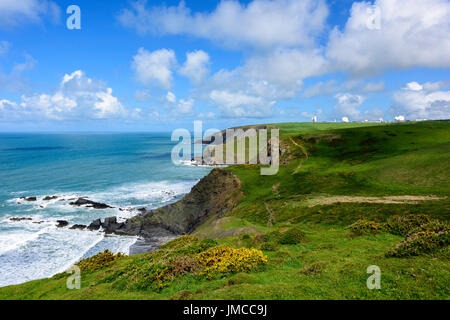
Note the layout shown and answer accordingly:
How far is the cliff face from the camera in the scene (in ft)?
172

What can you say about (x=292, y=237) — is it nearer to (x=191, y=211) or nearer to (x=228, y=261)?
(x=228, y=261)

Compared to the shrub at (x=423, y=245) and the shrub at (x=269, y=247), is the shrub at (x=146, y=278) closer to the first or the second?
the shrub at (x=269, y=247)

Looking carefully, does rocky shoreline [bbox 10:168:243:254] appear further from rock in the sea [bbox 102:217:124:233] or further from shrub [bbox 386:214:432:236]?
shrub [bbox 386:214:432:236]

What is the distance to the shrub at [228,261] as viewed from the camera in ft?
50.4

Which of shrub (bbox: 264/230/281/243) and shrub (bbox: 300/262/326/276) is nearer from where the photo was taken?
→ shrub (bbox: 300/262/326/276)

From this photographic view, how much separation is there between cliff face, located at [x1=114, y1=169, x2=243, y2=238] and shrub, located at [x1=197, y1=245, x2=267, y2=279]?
31736mm

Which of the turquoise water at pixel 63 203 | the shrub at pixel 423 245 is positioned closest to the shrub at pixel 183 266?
the shrub at pixel 423 245

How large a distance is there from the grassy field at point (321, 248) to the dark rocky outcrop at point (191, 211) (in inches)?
260

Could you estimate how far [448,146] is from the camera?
48594 mm

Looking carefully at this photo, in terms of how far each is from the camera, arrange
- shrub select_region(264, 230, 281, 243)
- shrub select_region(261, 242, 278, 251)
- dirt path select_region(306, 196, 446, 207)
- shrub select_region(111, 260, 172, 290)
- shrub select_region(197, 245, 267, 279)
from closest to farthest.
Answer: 1. shrub select_region(111, 260, 172, 290)
2. shrub select_region(197, 245, 267, 279)
3. shrub select_region(261, 242, 278, 251)
4. shrub select_region(264, 230, 281, 243)
5. dirt path select_region(306, 196, 446, 207)

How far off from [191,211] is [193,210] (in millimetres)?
549

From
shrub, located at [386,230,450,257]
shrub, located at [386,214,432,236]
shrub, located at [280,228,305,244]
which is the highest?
shrub, located at [386,230,450,257]

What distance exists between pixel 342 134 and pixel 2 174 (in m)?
138

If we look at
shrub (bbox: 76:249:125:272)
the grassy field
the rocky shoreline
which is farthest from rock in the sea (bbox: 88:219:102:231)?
shrub (bbox: 76:249:125:272)
